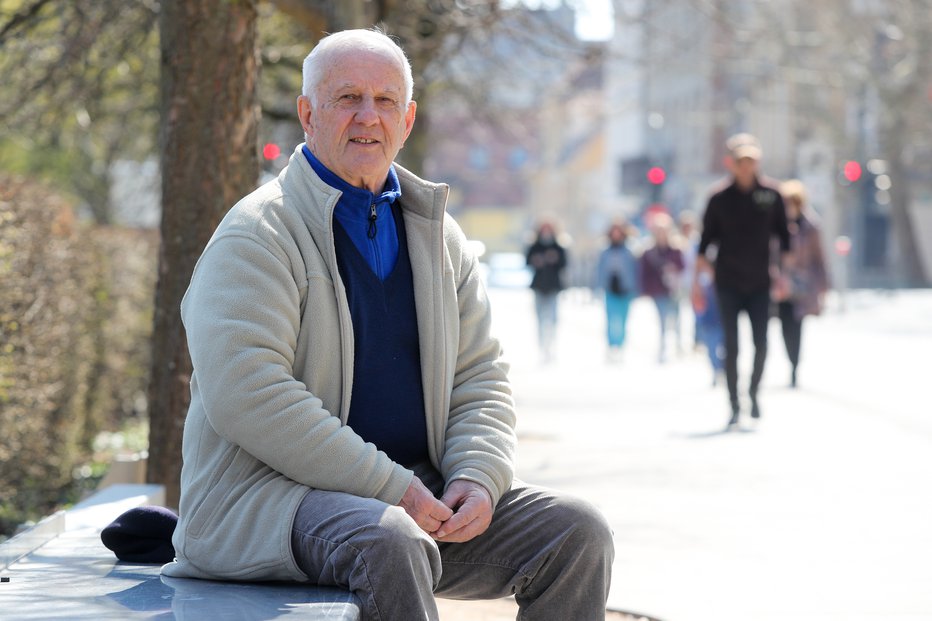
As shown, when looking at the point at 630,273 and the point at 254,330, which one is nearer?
the point at 254,330

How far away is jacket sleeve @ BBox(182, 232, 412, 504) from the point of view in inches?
153

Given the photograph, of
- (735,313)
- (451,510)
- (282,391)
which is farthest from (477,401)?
(735,313)

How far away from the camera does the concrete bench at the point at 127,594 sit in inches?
142

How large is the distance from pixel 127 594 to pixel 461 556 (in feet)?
2.62

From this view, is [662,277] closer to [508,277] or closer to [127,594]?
[127,594]

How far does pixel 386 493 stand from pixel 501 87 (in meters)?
16.8

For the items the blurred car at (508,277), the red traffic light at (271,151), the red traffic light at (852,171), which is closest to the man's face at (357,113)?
the red traffic light at (271,151)

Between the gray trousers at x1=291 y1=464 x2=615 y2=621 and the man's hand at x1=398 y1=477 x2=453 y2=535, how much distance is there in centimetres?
8

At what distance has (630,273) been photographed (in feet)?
72.9

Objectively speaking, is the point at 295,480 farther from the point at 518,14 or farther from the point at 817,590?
the point at 518,14

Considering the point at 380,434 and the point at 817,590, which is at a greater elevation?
the point at 380,434

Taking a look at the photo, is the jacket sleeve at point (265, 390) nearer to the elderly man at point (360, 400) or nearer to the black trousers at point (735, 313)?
the elderly man at point (360, 400)

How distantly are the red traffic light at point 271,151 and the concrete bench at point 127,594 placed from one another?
1434cm

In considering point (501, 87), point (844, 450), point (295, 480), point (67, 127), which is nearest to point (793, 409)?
point (844, 450)
